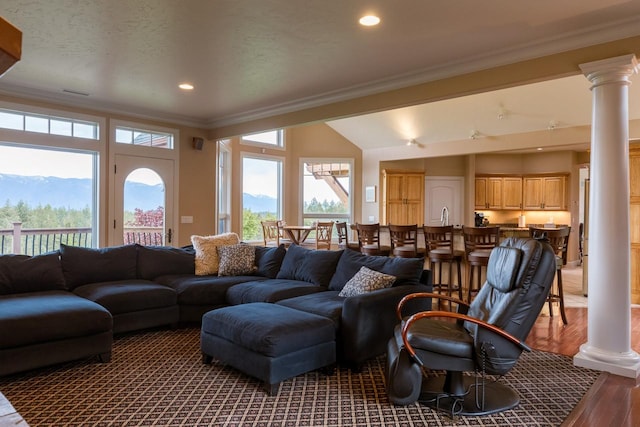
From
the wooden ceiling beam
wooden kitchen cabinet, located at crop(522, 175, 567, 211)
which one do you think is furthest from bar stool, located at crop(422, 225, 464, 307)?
wooden kitchen cabinet, located at crop(522, 175, 567, 211)

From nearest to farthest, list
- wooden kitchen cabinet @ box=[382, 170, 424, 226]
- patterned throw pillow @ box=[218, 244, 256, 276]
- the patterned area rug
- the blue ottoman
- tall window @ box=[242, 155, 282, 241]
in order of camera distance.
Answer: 1. the patterned area rug
2. the blue ottoman
3. patterned throw pillow @ box=[218, 244, 256, 276]
4. tall window @ box=[242, 155, 282, 241]
5. wooden kitchen cabinet @ box=[382, 170, 424, 226]

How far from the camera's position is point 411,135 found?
8.08 m

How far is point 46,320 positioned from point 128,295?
89 centimetres

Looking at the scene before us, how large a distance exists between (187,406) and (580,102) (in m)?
6.24

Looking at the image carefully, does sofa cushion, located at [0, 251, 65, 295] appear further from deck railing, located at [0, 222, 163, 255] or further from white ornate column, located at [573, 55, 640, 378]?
white ornate column, located at [573, 55, 640, 378]

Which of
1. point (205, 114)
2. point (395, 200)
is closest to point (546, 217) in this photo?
point (395, 200)

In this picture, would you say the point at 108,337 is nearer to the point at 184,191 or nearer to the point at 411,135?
the point at 184,191

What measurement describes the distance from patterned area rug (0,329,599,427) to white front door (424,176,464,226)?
6.14 m

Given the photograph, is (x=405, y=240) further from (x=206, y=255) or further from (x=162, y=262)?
(x=162, y=262)

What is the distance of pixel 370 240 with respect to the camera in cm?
571

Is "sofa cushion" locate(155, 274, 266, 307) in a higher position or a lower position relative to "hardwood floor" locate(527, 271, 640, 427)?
higher

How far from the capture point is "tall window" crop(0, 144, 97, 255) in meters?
5.08

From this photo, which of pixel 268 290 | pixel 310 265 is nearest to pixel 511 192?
pixel 310 265

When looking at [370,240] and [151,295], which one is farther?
[370,240]
